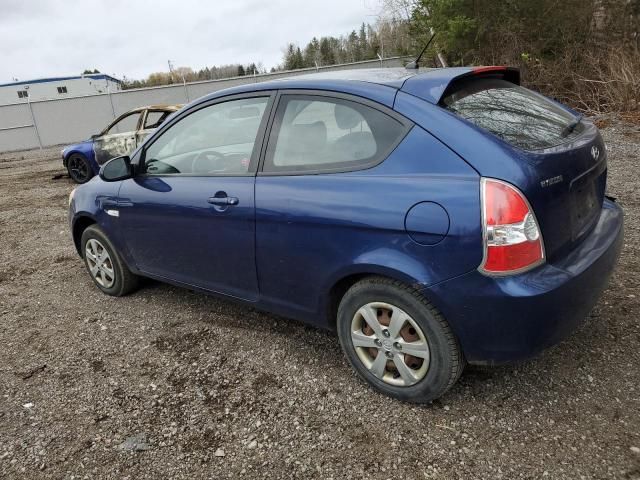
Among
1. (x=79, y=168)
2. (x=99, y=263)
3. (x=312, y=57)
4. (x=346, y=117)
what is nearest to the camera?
(x=346, y=117)

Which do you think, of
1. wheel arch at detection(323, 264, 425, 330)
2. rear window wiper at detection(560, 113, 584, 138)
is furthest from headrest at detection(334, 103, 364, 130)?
rear window wiper at detection(560, 113, 584, 138)

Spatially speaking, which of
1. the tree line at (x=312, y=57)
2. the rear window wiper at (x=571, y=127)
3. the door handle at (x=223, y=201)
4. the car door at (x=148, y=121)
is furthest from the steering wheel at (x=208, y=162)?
the tree line at (x=312, y=57)

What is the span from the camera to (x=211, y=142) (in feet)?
11.1

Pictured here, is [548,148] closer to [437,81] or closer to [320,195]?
[437,81]

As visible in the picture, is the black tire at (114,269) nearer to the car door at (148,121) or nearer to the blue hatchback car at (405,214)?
the blue hatchback car at (405,214)

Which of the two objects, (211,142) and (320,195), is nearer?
(320,195)

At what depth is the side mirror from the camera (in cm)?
362

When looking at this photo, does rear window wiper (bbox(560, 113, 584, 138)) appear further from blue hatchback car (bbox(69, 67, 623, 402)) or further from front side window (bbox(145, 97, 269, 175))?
front side window (bbox(145, 97, 269, 175))

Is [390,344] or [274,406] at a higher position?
[390,344]

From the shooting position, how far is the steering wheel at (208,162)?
317cm

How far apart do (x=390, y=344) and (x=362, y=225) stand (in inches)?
24.7

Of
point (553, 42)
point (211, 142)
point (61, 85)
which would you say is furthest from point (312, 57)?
point (211, 142)

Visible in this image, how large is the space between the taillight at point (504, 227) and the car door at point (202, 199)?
1.33 m

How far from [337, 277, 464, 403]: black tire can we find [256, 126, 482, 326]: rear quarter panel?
0.29 feet
